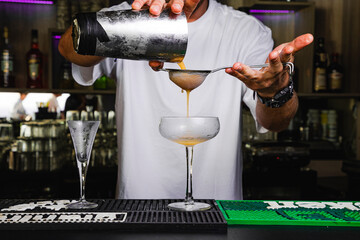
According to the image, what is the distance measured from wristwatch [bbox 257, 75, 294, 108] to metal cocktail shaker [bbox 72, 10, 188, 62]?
13.3 inches

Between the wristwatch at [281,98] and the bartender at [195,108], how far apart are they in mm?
309

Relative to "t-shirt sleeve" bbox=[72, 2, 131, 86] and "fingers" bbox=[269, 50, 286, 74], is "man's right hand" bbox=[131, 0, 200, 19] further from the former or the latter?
"t-shirt sleeve" bbox=[72, 2, 131, 86]

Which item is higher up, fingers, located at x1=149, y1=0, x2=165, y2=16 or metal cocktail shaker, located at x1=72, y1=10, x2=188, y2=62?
fingers, located at x1=149, y1=0, x2=165, y2=16

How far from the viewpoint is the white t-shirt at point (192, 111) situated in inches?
66.3

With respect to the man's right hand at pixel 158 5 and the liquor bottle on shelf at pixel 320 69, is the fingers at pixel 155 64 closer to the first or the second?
the man's right hand at pixel 158 5

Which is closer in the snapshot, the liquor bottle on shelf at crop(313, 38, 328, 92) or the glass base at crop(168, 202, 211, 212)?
the glass base at crop(168, 202, 211, 212)

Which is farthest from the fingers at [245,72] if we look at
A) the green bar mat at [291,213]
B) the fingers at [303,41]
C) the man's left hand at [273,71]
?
the green bar mat at [291,213]

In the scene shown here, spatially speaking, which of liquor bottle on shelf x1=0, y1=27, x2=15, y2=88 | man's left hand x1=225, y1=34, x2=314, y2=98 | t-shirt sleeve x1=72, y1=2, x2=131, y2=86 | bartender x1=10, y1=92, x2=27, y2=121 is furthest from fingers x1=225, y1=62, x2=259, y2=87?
bartender x1=10, y1=92, x2=27, y2=121

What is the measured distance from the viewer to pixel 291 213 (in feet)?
3.58

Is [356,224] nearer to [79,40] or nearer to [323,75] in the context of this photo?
[79,40]

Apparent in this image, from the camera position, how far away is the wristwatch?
4.14 ft

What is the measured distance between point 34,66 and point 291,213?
2.14m

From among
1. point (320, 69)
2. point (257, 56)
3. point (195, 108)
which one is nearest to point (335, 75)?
point (320, 69)

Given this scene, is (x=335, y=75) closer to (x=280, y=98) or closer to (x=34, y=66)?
(x=280, y=98)
